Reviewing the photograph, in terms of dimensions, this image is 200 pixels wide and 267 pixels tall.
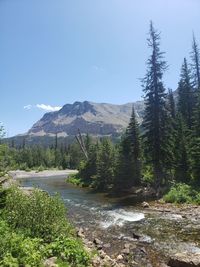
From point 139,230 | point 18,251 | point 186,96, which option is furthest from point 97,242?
point 186,96

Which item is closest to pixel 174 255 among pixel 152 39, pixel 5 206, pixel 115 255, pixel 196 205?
pixel 115 255

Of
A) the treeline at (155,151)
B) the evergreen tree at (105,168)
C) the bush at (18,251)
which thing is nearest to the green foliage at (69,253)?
the bush at (18,251)

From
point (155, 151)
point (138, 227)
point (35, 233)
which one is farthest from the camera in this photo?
point (155, 151)

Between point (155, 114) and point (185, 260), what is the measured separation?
2652 centimetres

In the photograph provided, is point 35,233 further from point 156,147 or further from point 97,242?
point 156,147

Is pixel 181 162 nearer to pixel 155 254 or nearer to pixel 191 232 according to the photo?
pixel 191 232

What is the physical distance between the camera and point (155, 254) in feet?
58.0

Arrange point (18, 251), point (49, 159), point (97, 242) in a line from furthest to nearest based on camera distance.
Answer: point (49, 159), point (97, 242), point (18, 251)

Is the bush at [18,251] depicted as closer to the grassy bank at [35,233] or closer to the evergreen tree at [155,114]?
the grassy bank at [35,233]

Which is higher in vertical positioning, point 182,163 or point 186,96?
point 186,96

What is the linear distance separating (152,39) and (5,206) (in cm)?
3046

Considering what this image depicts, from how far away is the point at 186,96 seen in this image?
5978 centimetres

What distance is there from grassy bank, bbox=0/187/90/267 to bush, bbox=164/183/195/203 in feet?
57.2

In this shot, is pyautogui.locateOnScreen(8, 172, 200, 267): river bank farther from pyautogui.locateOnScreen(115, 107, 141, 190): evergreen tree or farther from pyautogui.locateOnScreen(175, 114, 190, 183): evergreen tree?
pyautogui.locateOnScreen(115, 107, 141, 190): evergreen tree
